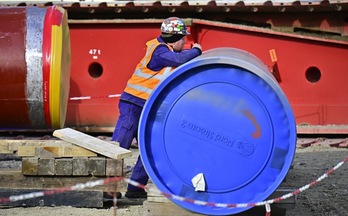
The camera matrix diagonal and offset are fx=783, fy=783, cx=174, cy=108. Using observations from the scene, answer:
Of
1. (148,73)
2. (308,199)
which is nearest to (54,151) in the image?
(148,73)

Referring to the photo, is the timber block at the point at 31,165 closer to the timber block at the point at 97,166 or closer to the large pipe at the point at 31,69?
the timber block at the point at 97,166

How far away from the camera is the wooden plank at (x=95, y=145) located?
712cm

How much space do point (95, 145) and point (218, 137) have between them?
1.73 meters

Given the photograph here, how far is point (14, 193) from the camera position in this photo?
299 inches

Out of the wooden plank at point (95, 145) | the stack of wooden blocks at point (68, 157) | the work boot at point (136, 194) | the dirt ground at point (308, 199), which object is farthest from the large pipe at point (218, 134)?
the work boot at point (136, 194)

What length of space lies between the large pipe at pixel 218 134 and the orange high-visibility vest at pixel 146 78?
148 cm

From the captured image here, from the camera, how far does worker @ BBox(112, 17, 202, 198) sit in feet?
24.4

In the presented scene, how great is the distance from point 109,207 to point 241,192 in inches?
83.0

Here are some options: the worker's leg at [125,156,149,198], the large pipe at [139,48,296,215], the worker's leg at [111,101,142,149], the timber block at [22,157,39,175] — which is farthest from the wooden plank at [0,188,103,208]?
the large pipe at [139,48,296,215]

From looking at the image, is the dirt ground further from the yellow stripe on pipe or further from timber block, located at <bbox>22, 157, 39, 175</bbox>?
the yellow stripe on pipe

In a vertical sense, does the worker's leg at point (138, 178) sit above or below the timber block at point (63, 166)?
below

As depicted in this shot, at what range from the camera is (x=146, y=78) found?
303 inches

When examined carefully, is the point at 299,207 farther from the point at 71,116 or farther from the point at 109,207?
the point at 71,116

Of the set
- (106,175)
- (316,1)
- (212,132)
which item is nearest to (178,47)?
(106,175)
